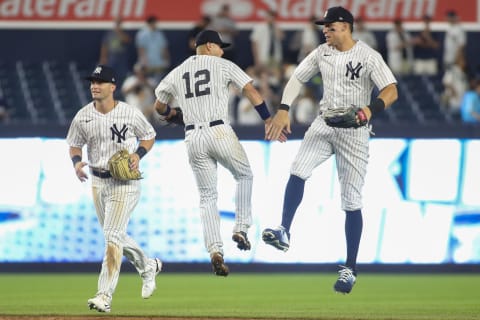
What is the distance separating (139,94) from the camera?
19641 mm

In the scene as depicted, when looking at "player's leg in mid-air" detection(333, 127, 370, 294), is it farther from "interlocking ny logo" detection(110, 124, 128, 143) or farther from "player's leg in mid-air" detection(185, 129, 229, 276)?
"interlocking ny logo" detection(110, 124, 128, 143)

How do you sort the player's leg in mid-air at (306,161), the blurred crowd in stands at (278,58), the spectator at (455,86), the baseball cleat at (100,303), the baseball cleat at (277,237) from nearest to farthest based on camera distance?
the baseball cleat at (100,303) → the baseball cleat at (277,237) → the player's leg in mid-air at (306,161) → the blurred crowd in stands at (278,58) → the spectator at (455,86)

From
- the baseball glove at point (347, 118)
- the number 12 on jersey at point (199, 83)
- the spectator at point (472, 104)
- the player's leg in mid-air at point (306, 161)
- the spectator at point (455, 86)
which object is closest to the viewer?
the baseball glove at point (347, 118)

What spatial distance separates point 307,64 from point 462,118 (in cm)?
799

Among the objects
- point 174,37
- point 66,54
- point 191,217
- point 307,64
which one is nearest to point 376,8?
point 174,37

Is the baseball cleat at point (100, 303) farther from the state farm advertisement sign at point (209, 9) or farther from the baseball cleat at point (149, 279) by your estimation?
the state farm advertisement sign at point (209, 9)

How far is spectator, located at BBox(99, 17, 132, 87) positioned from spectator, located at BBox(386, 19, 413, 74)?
14.3ft

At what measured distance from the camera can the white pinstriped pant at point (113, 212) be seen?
37.7 feet

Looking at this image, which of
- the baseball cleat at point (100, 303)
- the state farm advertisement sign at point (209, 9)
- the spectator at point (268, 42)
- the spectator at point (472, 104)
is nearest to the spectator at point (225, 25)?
the spectator at point (268, 42)

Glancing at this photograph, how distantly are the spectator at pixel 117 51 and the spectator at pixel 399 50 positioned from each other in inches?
171

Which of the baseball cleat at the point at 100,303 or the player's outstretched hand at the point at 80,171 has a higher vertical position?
the player's outstretched hand at the point at 80,171

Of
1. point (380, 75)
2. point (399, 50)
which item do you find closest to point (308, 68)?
point (380, 75)

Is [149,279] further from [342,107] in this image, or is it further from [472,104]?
[472,104]

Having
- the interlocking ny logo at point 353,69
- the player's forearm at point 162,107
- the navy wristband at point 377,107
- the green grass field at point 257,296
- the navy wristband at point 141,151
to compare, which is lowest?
the green grass field at point 257,296
